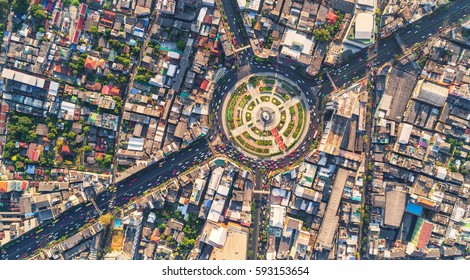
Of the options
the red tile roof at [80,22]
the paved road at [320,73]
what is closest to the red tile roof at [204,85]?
the paved road at [320,73]

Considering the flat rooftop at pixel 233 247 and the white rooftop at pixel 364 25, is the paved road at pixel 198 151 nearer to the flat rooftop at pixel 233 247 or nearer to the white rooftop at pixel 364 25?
the white rooftop at pixel 364 25

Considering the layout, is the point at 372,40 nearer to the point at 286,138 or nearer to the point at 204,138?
the point at 286,138

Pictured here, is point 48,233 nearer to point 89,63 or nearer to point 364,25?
point 89,63

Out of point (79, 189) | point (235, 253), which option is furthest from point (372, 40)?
point (79, 189)

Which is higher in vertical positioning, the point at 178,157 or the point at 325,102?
the point at 325,102

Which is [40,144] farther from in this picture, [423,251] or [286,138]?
[423,251]

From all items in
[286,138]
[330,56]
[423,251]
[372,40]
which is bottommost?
[423,251]

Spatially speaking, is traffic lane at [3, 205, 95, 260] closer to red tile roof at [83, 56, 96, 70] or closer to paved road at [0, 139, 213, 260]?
paved road at [0, 139, 213, 260]
